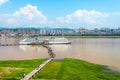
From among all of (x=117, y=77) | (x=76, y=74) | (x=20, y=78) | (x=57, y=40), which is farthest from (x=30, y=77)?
(x=57, y=40)

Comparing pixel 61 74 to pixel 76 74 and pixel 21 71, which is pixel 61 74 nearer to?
pixel 76 74

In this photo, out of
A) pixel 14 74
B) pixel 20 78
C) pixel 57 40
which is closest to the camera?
pixel 20 78

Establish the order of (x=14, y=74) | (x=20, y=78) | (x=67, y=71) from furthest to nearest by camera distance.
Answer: (x=67, y=71)
(x=14, y=74)
(x=20, y=78)

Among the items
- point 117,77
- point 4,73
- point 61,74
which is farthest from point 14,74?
point 117,77

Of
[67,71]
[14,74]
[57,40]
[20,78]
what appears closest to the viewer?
[20,78]

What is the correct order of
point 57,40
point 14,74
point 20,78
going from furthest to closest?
point 57,40
point 14,74
point 20,78

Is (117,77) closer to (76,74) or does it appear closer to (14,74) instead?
(76,74)

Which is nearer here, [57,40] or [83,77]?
[83,77]

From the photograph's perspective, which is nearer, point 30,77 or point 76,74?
point 30,77
